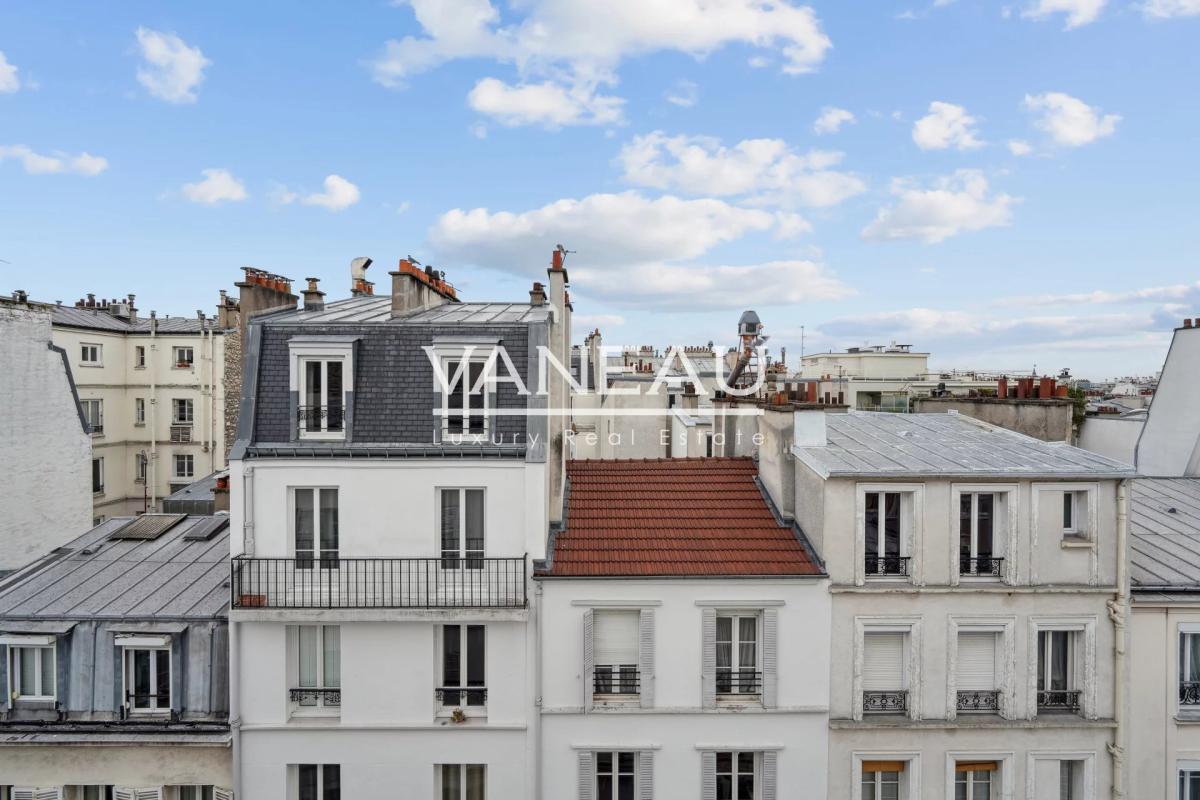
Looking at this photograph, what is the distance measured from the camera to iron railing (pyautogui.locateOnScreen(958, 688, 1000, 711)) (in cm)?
1077

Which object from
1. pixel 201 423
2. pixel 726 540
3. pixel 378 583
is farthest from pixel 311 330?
pixel 201 423

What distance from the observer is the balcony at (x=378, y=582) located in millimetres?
10445

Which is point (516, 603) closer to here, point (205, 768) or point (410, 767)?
point (410, 767)

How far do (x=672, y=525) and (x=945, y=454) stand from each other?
4.97 meters

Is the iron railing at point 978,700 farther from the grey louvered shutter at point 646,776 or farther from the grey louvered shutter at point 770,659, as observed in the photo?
the grey louvered shutter at point 646,776

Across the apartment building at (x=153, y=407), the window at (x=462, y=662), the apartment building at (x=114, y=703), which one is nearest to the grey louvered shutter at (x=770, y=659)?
the window at (x=462, y=662)

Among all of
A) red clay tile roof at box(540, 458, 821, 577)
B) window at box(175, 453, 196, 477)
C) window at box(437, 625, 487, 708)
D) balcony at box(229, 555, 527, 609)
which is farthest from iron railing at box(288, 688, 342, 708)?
window at box(175, 453, 196, 477)

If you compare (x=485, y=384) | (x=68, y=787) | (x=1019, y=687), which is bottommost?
(x=68, y=787)

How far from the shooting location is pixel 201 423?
31.0 meters

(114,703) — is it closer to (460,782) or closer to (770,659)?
(460,782)

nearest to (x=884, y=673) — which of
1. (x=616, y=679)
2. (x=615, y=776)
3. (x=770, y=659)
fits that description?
(x=770, y=659)

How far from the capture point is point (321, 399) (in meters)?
10.9

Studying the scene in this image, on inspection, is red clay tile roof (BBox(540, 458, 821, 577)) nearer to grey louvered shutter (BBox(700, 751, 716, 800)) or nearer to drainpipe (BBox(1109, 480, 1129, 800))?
grey louvered shutter (BBox(700, 751, 716, 800))

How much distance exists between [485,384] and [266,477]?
3.89 m
